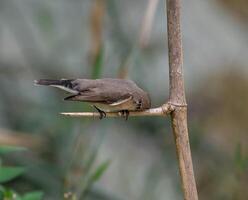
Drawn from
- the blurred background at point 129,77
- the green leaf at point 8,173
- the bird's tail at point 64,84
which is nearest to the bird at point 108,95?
the bird's tail at point 64,84

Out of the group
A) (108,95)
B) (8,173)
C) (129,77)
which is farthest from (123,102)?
(129,77)

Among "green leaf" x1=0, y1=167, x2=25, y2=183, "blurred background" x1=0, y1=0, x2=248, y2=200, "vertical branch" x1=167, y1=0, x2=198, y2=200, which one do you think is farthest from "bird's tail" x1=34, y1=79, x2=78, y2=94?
"blurred background" x1=0, y1=0, x2=248, y2=200

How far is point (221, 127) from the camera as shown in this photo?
3730 millimetres

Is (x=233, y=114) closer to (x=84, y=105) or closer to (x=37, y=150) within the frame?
(x=37, y=150)

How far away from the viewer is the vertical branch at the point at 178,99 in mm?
1003

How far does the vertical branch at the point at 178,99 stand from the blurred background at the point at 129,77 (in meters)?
1.01

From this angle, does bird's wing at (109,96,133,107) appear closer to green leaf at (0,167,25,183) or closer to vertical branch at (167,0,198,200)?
vertical branch at (167,0,198,200)

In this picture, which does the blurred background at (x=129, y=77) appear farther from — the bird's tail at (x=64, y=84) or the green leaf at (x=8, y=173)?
the bird's tail at (x=64, y=84)

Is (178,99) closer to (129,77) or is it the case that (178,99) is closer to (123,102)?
(123,102)

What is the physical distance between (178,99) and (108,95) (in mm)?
93

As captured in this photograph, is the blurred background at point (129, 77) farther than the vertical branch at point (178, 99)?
Yes

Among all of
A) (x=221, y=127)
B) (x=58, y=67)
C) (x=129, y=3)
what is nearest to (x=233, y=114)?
(x=221, y=127)

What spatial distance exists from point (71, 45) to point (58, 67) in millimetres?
268

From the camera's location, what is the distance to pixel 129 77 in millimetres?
2330
